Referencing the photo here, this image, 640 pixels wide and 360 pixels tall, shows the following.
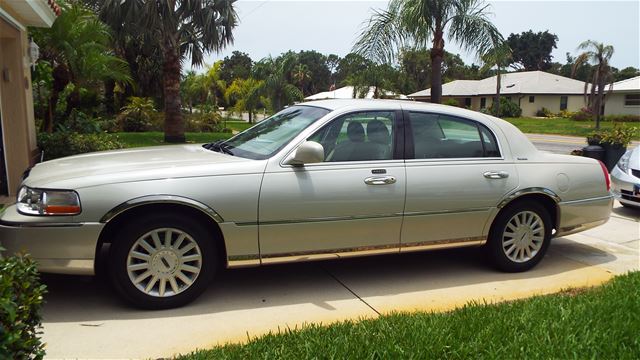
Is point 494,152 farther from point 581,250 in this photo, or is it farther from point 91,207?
point 91,207

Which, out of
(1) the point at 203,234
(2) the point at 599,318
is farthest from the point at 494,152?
(1) the point at 203,234

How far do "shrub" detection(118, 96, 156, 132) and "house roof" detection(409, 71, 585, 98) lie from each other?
30.8 m

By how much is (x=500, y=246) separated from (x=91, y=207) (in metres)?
3.64

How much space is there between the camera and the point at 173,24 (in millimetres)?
16672

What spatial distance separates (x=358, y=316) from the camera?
4066 millimetres

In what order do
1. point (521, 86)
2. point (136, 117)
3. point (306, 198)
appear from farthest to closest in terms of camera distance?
point (521, 86), point (136, 117), point (306, 198)

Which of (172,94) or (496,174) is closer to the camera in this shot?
(496,174)

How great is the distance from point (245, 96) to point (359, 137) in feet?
111

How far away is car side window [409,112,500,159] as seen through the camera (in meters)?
4.86

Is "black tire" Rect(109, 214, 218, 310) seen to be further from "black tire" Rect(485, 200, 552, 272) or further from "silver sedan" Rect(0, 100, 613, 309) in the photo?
"black tire" Rect(485, 200, 552, 272)

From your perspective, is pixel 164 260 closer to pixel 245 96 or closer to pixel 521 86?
pixel 245 96

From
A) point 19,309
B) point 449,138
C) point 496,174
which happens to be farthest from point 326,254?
point 19,309

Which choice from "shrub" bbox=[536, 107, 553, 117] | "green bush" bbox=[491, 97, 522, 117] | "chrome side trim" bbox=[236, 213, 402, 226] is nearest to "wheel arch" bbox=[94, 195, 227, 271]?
"chrome side trim" bbox=[236, 213, 402, 226]

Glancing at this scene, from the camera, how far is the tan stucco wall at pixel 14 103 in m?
8.30
